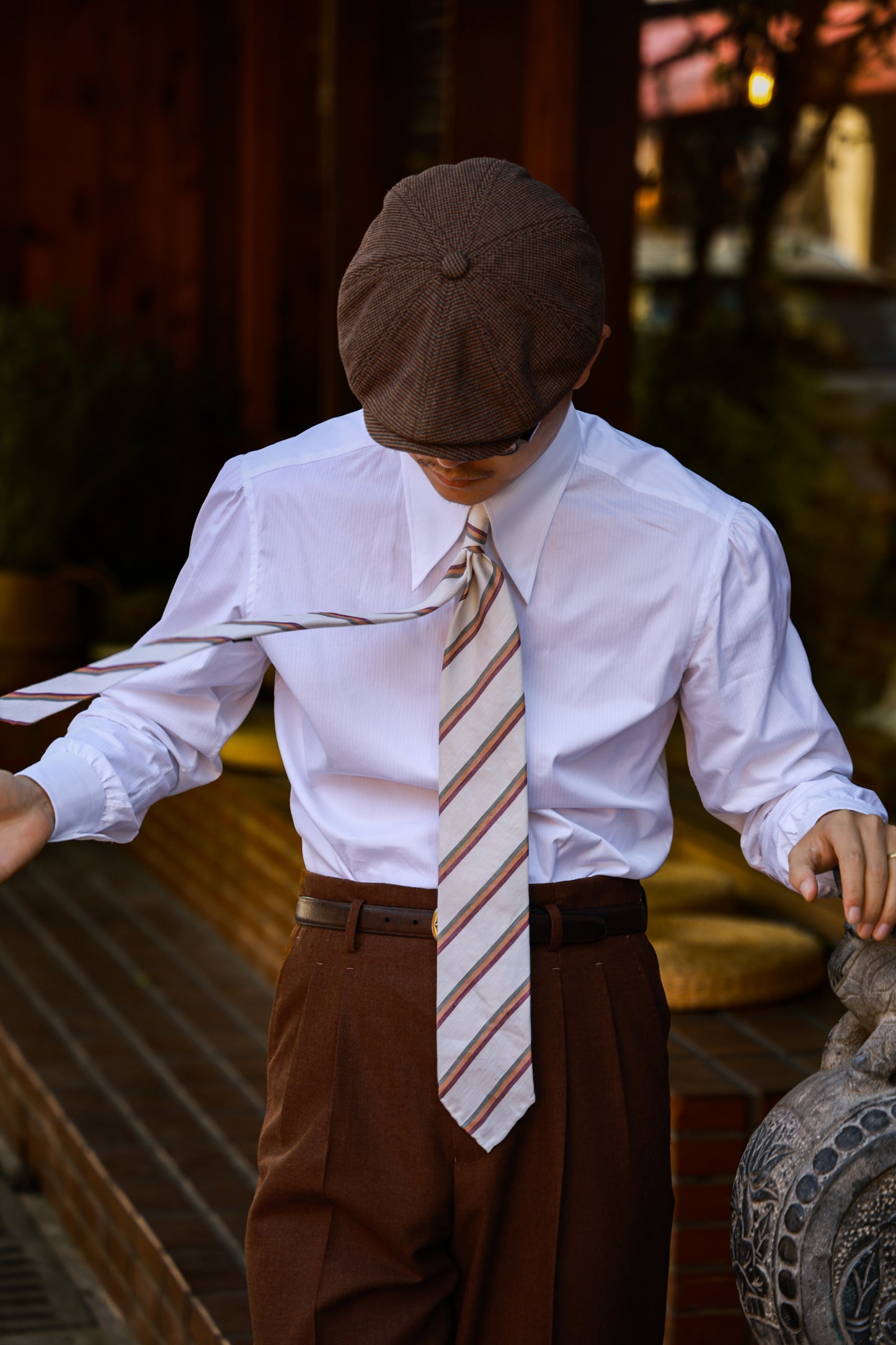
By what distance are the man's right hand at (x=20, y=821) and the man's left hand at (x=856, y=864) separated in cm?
67

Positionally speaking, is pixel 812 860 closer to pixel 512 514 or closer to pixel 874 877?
pixel 874 877

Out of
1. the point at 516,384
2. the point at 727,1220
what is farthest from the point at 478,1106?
the point at 727,1220

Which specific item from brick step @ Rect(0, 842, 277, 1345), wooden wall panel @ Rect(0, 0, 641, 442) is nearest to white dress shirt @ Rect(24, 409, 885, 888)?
brick step @ Rect(0, 842, 277, 1345)

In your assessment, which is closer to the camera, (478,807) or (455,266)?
(455,266)

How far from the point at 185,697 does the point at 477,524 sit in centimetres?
35

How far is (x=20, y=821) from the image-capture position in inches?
62.0

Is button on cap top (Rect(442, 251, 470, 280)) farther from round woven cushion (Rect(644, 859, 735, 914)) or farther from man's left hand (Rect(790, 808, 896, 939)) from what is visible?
round woven cushion (Rect(644, 859, 735, 914))

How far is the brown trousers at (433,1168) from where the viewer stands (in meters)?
1.67

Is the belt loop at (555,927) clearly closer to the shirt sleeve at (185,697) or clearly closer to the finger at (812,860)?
the finger at (812,860)

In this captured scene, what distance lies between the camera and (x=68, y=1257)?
133 inches

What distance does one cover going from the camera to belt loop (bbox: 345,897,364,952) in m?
1.68

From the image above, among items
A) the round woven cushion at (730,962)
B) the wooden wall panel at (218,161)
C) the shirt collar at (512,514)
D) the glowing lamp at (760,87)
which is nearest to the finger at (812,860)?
the shirt collar at (512,514)

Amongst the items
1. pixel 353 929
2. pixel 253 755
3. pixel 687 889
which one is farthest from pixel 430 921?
pixel 253 755

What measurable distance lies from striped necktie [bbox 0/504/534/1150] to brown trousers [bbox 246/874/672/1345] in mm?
34
